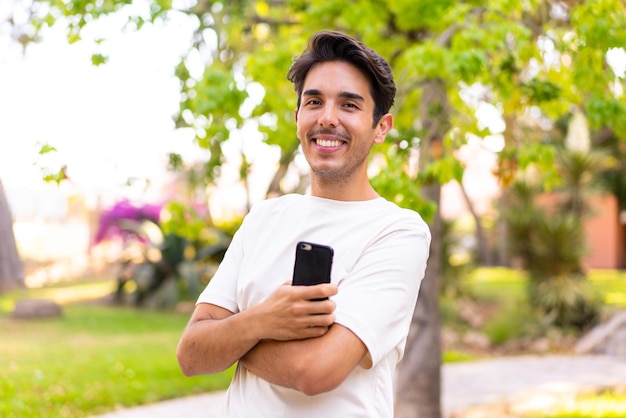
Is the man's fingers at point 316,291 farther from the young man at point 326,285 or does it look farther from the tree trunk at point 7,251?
the tree trunk at point 7,251

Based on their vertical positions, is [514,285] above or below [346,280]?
below

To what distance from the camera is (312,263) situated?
1854 millimetres

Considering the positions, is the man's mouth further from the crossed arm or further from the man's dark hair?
the crossed arm

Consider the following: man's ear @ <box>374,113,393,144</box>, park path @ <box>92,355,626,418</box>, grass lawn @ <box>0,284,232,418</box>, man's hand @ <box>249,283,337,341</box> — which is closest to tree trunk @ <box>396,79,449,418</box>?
park path @ <box>92,355,626,418</box>

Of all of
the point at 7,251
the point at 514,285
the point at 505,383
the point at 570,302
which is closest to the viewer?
the point at 505,383

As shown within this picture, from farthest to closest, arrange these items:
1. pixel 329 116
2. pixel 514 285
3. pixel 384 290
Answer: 1. pixel 514 285
2. pixel 329 116
3. pixel 384 290

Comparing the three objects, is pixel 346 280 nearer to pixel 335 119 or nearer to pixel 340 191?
pixel 340 191

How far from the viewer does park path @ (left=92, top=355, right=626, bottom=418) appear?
6.86 meters

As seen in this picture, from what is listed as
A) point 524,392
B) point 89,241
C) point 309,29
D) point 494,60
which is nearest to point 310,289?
point 494,60

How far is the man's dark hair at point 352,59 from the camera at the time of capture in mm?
2125

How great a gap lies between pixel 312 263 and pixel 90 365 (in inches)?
292

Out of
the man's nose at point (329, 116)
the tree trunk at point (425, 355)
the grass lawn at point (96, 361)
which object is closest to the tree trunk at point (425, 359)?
the tree trunk at point (425, 355)

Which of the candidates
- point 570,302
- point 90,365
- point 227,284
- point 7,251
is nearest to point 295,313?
point 227,284

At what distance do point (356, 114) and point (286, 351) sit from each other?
664 millimetres
